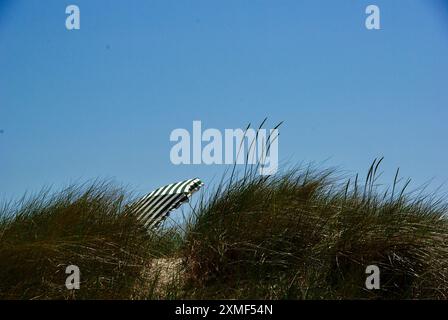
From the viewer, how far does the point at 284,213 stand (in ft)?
16.6

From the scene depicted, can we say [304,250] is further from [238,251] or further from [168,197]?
[168,197]

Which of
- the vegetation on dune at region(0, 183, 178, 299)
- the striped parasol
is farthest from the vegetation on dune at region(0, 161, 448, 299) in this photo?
the striped parasol

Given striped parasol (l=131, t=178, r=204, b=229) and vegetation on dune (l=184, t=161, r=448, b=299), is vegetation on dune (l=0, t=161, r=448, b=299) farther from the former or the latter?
striped parasol (l=131, t=178, r=204, b=229)

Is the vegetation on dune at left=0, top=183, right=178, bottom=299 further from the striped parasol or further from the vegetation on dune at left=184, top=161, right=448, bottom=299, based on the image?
the striped parasol

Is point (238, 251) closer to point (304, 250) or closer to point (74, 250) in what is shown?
point (304, 250)

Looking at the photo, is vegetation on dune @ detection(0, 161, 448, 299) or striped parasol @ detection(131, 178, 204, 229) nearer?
vegetation on dune @ detection(0, 161, 448, 299)

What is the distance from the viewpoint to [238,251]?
486 centimetres

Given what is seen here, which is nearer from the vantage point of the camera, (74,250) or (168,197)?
(74,250)

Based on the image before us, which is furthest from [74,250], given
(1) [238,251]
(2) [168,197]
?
(2) [168,197]

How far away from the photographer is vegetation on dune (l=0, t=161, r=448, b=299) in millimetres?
4617
